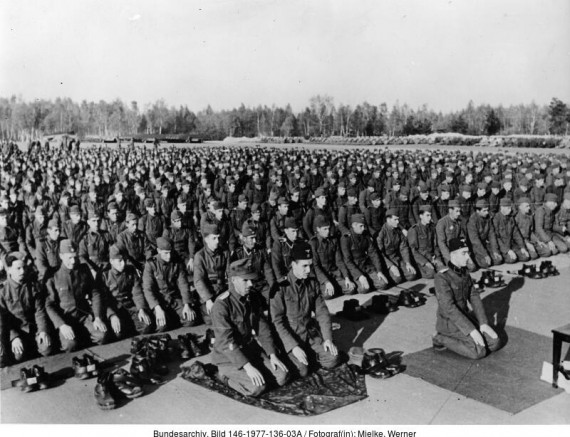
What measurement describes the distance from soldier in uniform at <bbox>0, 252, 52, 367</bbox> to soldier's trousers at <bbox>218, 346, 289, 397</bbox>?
2.37 m

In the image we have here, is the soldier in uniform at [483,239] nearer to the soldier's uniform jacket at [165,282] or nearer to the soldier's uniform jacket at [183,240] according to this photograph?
the soldier's uniform jacket at [183,240]

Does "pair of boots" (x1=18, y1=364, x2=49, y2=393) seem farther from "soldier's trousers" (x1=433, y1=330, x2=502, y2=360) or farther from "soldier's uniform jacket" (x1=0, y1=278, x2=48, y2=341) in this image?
"soldier's trousers" (x1=433, y1=330, x2=502, y2=360)

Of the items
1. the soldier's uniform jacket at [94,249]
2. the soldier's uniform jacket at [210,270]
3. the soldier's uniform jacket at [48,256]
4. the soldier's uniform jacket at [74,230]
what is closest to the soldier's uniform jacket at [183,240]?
the soldier's uniform jacket at [94,249]

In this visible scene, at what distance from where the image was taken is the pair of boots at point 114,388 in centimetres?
507

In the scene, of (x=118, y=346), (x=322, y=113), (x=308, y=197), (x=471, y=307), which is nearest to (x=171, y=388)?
(x=118, y=346)

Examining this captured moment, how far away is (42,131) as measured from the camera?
6150 centimetres

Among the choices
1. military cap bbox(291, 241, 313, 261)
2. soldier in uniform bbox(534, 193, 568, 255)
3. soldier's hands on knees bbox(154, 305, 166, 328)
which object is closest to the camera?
military cap bbox(291, 241, 313, 261)

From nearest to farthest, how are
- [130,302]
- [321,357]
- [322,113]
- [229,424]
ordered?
[229,424] → [321,357] → [130,302] → [322,113]

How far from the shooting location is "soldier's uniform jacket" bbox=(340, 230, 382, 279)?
9531 mm

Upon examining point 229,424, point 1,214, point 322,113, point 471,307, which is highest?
point 322,113

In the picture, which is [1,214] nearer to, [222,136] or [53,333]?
[53,333]

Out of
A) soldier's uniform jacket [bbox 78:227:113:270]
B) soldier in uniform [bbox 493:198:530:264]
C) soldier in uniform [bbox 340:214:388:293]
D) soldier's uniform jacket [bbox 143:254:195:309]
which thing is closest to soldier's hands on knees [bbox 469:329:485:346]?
soldier in uniform [bbox 340:214:388:293]

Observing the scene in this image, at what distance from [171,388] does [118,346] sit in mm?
1553

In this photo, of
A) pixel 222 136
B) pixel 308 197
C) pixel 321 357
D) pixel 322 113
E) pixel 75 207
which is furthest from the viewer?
pixel 222 136
